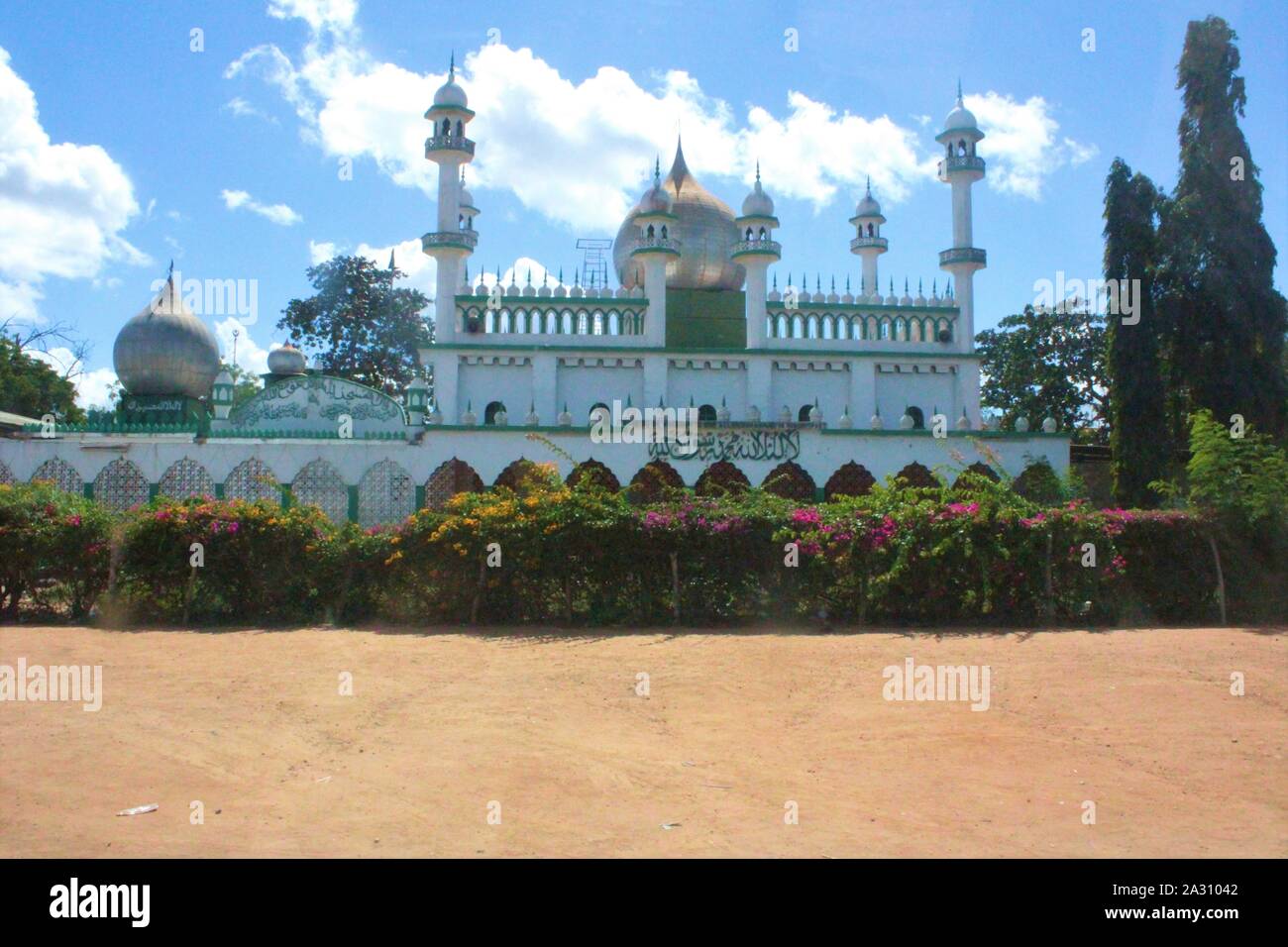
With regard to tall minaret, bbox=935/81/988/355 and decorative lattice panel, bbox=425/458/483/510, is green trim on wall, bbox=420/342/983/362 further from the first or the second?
decorative lattice panel, bbox=425/458/483/510

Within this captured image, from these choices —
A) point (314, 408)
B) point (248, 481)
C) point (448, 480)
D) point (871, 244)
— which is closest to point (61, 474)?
point (248, 481)

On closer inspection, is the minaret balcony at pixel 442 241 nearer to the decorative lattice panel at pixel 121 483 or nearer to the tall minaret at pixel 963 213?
the decorative lattice panel at pixel 121 483

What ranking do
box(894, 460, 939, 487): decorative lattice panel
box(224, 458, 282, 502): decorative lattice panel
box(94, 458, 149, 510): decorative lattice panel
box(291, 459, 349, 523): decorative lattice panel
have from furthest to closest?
box(894, 460, 939, 487): decorative lattice panel → box(94, 458, 149, 510): decorative lattice panel → box(291, 459, 349, 523): decorative lattice panel → box(224, 458, 282, 502): decorative lattice panel

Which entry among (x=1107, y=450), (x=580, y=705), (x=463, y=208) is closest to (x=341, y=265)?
(x=463, y=208)

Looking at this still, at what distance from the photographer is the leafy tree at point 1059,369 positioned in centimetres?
3309

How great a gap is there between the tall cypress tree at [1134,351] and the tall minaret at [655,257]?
10172mm

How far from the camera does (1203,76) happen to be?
24.1m

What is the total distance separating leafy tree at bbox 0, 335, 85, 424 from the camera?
119ft

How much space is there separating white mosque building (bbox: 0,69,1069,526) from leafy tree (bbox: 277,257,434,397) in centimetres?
1458

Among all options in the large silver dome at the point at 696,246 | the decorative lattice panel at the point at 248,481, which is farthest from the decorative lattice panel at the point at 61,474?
the large silver dome at the point at 696,246

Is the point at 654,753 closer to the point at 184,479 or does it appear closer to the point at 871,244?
the point at 184,479

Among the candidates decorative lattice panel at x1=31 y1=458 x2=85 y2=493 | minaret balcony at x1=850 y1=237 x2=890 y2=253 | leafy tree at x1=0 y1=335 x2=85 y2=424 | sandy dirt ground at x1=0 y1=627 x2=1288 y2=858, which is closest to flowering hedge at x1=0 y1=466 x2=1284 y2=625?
sandy dirt ground at x1=0 y1=627 x2=1288 y2=858

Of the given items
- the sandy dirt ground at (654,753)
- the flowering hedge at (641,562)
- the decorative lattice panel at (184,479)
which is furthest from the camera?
the decorative lattice panel at (184,479)

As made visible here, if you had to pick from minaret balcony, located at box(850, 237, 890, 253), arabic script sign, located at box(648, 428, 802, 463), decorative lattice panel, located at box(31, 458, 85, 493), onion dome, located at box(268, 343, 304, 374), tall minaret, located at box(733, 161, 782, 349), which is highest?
minaret balcony, located at box(850, 237, 890, 253)
